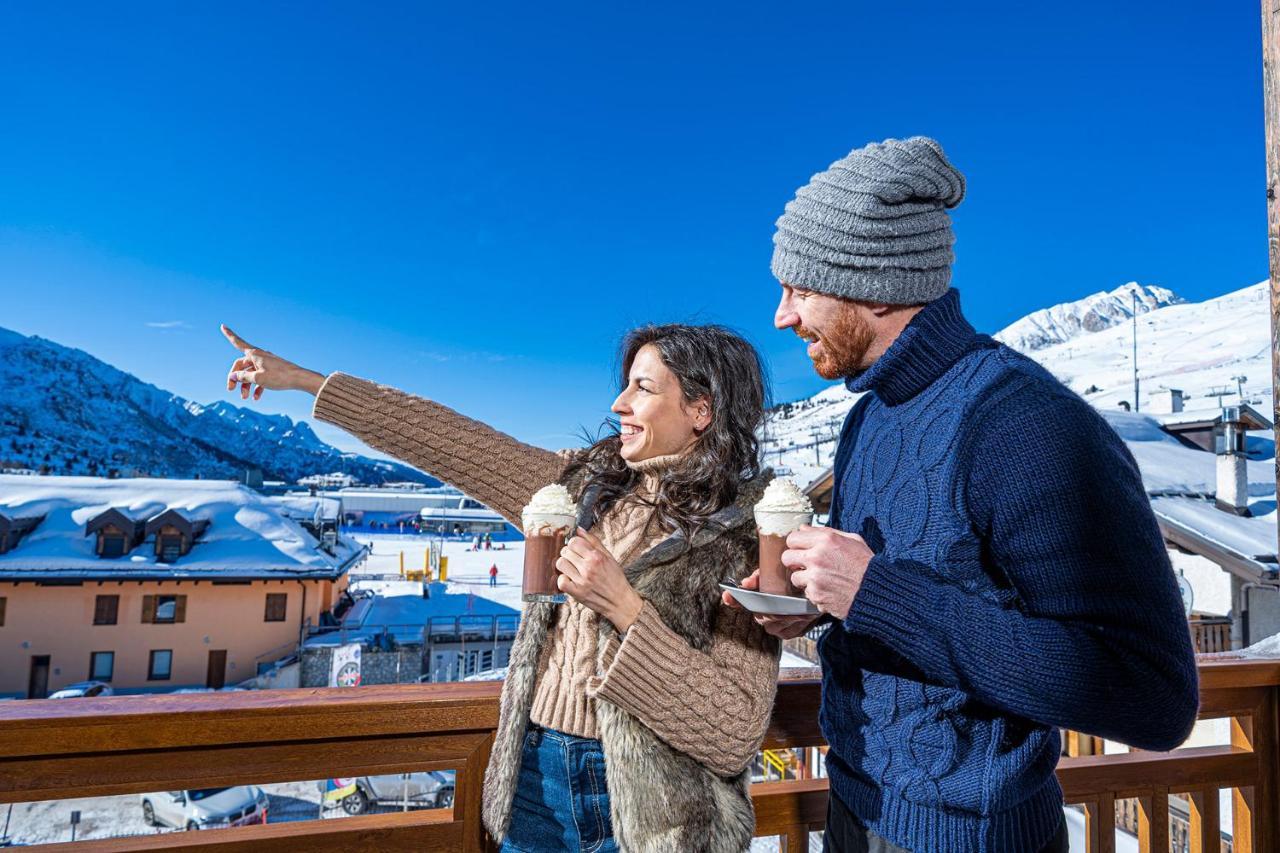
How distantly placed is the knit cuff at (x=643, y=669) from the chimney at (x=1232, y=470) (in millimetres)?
9950

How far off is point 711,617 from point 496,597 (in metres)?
23.8

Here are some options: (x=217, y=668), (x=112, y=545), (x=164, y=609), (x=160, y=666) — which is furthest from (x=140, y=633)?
(x=112, y=545)

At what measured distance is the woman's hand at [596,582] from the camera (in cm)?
114

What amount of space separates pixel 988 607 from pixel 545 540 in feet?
2.27

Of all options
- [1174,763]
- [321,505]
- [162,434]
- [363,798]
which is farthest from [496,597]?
[162,434]

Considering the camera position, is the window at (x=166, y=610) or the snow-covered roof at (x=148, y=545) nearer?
the snow-covered roof at (x=148, y=545)

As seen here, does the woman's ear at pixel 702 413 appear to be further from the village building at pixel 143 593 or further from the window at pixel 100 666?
the window at pixel 100 666

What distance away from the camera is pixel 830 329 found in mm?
1098

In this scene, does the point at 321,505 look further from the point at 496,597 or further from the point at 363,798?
the point at 363,798

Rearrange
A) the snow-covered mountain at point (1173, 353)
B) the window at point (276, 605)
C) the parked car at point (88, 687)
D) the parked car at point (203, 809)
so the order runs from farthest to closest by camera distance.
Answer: the snow-covered mountain at point (1173, 353) < the window at point (276, 605) < the parked car at point (88, 687) < the parked car at point (203, 809)

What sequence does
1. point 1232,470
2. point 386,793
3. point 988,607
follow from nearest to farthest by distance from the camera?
1. point 988,607
2. point 1232,470
3. point 386,793

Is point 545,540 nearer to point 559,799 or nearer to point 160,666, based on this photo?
point 559,799

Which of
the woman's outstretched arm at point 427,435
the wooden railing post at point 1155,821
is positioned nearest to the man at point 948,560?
the woman's outstretched arm at point 427,435

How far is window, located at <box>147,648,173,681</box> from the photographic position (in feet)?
59.9
